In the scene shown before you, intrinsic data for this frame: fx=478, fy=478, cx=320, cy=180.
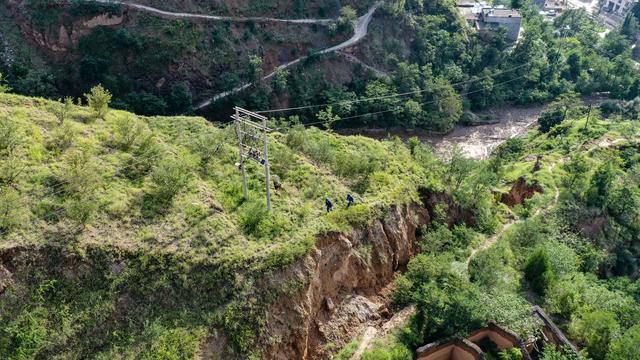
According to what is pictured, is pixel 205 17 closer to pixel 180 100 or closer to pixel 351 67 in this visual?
pixel 180 100

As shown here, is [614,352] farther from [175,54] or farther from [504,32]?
[504,32]

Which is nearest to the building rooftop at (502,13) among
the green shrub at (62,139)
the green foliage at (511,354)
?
the green foliage at (511,354)

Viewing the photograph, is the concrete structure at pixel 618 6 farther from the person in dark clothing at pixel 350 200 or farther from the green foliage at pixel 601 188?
the person in dark clothing at pixel 350 200

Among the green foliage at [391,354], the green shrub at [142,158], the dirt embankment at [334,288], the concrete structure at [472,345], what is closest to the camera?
the dirt embankment at [334,288]

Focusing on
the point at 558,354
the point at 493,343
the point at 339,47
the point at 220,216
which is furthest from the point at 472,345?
the point at 339,47

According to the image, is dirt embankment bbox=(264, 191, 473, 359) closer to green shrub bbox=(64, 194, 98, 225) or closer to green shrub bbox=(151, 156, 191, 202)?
green shrub bbox=(151, 156, 191, 202)

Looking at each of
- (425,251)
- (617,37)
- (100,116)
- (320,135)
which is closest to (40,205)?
(100,116)
